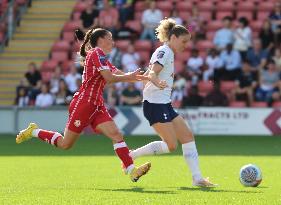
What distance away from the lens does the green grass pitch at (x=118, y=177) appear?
378 inches

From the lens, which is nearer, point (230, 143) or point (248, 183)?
point (248, 183)

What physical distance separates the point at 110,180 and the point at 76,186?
1010 mm

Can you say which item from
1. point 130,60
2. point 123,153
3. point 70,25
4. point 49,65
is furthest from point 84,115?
point 70,25

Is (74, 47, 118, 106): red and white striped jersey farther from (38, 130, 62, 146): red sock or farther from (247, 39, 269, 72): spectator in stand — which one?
(247, 39, 269, 72): spectator in stand

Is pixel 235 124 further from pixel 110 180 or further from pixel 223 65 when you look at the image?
pixel 110 180

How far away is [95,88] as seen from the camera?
11.4 m

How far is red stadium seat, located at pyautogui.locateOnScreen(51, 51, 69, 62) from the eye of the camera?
2675 centimetres

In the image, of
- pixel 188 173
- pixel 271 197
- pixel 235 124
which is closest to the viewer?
pixel 271 197

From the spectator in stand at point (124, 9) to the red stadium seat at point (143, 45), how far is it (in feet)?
2.89

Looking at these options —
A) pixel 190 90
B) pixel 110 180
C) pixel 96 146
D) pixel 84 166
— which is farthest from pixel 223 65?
pixel 110 180

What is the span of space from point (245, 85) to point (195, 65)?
1523 mm

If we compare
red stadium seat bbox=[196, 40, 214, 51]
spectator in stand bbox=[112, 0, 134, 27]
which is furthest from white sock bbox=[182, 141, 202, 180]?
spectator in stand bbox=[112, 0, 134, 27]

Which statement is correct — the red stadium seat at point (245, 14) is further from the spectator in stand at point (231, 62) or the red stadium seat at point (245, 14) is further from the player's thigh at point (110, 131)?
the player's thigh at point (110, 131)

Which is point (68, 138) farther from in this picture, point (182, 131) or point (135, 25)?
point (135, 25)
